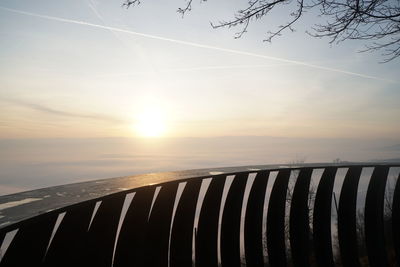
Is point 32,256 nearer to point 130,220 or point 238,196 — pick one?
point 130,220

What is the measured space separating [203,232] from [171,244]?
0.68m

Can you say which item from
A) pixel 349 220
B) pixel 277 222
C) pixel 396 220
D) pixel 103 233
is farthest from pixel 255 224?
pixel 396 220

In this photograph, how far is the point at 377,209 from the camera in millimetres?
5742

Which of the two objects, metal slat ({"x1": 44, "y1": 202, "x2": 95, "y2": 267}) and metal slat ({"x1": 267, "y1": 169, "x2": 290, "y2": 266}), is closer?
metal slat ({"x1": 44, "y1": 202, "x2": 95, "y2": 267})

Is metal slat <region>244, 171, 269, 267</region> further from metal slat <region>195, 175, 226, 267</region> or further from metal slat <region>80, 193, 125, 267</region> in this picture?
metal slat <region>80, 193, 125, 267</region>

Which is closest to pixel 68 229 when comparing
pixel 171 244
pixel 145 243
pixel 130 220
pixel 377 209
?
pixel 130 220

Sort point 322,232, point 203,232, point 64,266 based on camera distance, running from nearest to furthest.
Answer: point 64,266, point 203,232, point 322,232

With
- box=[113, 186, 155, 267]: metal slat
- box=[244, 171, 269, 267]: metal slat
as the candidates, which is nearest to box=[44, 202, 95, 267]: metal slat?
box=[113, 186, 155, 267]: metal slat

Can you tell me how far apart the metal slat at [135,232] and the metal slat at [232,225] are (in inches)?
65.6

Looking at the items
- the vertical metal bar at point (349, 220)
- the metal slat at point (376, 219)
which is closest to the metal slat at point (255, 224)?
the vertical metal bar at point (349, 220)

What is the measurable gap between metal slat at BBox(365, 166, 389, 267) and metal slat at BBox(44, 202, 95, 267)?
18.5ft

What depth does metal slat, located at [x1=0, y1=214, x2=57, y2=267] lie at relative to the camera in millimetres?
2533

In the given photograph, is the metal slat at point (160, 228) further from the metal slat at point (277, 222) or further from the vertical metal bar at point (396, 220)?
the vertical metal bar at point (396, 220)

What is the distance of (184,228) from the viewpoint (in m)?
4.43
